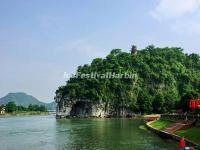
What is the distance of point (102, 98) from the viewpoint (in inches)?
7628

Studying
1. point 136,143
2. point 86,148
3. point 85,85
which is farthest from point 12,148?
point 85,85

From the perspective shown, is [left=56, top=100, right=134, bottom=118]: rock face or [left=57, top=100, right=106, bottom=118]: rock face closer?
[left=57, top=100, right=106, bottom=118]: rock face

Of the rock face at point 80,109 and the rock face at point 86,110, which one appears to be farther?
the rock face at point 86,110

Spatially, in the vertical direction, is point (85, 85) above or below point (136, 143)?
above

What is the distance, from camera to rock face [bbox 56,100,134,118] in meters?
192

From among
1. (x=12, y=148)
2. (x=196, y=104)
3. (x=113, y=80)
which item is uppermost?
(x=113, y=80)

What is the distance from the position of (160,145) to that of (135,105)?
5811 inches

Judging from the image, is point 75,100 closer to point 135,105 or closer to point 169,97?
point 135,105

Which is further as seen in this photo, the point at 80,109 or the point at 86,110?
the point at 80,109

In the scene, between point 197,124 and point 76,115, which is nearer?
point 197,124

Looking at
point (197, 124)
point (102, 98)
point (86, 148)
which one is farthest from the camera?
point (102, 98)

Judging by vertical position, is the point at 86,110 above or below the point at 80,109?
below

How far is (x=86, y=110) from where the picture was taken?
19400cm

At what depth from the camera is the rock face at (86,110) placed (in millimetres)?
192125
